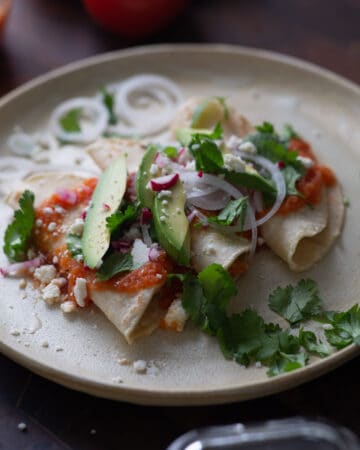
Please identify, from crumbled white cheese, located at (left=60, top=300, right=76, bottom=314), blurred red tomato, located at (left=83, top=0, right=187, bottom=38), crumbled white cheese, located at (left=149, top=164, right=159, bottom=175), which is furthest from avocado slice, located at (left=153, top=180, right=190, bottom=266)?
blurred red tomato, located at (left=83, top=0, right=187, bottom=38)

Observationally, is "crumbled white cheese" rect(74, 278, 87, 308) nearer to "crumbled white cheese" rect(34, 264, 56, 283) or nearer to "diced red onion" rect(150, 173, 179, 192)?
"crumbled white cheese" rect(34, 264, 56, 283)

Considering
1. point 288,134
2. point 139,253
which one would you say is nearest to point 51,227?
point 139,253

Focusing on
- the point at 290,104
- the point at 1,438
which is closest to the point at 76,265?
the point at 1,438

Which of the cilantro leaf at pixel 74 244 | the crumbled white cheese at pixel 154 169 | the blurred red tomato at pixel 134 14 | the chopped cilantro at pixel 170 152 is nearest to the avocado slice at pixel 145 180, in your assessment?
the crumbled white cheese at pixel 154 169

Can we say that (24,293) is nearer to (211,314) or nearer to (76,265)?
(76,265)

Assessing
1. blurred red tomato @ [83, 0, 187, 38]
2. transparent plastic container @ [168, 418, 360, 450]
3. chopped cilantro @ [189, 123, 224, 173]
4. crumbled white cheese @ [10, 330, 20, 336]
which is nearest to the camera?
transparent plastic container @ [168, 418, 360, 450]

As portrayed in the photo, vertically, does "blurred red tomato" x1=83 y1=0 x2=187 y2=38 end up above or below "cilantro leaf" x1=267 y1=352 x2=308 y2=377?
above

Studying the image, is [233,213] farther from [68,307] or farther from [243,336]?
[68,307]
